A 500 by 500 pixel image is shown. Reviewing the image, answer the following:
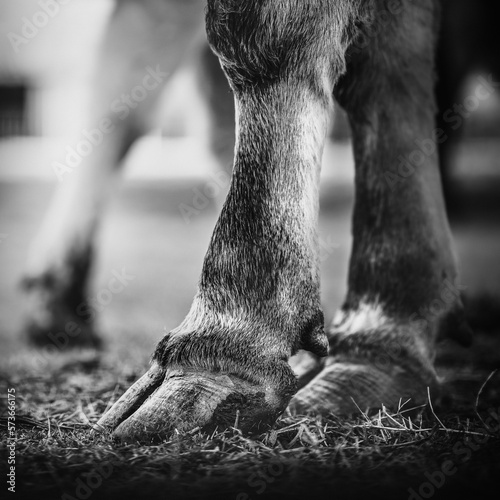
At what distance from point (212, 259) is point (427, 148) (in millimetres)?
669

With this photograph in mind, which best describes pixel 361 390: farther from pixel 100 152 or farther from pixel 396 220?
pixel 100 152

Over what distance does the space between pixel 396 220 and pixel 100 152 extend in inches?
49.2

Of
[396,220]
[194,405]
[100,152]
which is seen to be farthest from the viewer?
[100,152]

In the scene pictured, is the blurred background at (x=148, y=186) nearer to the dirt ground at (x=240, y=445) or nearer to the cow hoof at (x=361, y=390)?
the dirt ground at (x=240, y=445)

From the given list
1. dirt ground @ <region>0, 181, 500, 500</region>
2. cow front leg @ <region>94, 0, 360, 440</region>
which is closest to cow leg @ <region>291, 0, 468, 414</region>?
dirt ground @ <region>0, 181, 500, 500</region>

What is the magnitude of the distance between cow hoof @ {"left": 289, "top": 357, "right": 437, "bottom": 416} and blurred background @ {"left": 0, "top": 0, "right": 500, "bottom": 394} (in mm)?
627

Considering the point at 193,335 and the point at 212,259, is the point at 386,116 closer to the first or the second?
the point at 212,259

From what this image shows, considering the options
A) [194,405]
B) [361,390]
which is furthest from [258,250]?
[361,390]

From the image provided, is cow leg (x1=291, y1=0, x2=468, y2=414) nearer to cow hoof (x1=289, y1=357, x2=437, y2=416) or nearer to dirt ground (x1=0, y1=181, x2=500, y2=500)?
cow hoof (x1=289, y1=357, x2=437, y2=416)

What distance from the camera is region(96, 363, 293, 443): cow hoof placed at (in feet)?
4.11

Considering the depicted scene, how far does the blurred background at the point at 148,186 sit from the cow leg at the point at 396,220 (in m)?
0.48

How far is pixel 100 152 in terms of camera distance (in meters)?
2.66

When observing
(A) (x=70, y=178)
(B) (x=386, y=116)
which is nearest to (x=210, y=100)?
(A) (x=70, y=178)

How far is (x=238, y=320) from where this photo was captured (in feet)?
4.32
